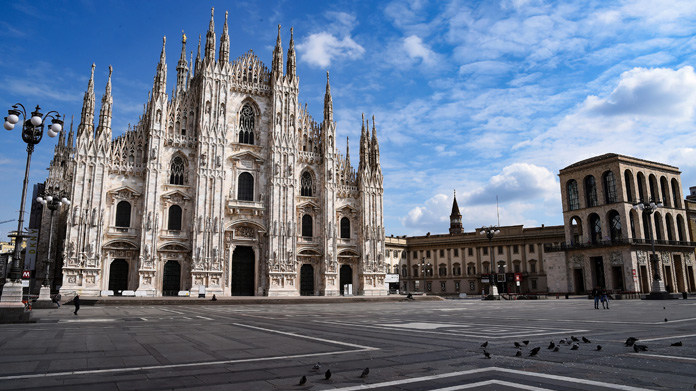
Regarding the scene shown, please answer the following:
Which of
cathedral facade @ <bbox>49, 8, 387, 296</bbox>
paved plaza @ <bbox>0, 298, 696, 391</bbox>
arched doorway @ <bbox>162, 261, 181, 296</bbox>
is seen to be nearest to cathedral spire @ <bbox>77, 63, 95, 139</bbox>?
cathedral facade @ <bbox>49, 8, 387, 296</bbox>

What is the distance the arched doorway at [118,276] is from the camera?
4175 centimetres

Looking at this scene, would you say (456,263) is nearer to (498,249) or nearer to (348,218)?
(498,249)

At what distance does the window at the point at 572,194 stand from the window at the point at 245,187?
1696 inches

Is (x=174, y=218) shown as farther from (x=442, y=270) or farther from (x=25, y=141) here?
(x=442, y=270)

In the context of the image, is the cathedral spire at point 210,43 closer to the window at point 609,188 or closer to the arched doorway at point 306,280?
the arched doorway at point 306,280

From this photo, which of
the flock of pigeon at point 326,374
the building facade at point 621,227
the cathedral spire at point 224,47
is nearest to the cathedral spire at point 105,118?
the cathedral spire at point 224,47

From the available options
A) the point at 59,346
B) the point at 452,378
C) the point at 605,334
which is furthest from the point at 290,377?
the point at 605,334

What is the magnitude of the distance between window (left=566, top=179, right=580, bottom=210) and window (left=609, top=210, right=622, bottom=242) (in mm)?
4647

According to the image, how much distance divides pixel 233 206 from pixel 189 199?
414 centimetres

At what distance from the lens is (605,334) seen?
40.8ft

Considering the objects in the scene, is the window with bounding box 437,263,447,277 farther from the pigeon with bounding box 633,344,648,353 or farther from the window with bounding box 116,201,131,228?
the pigeon with bounding box 633,344,648,353

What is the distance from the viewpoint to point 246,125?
1962 inches

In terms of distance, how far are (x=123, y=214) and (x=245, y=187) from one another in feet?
37.7

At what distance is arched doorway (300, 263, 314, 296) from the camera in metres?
49.5
